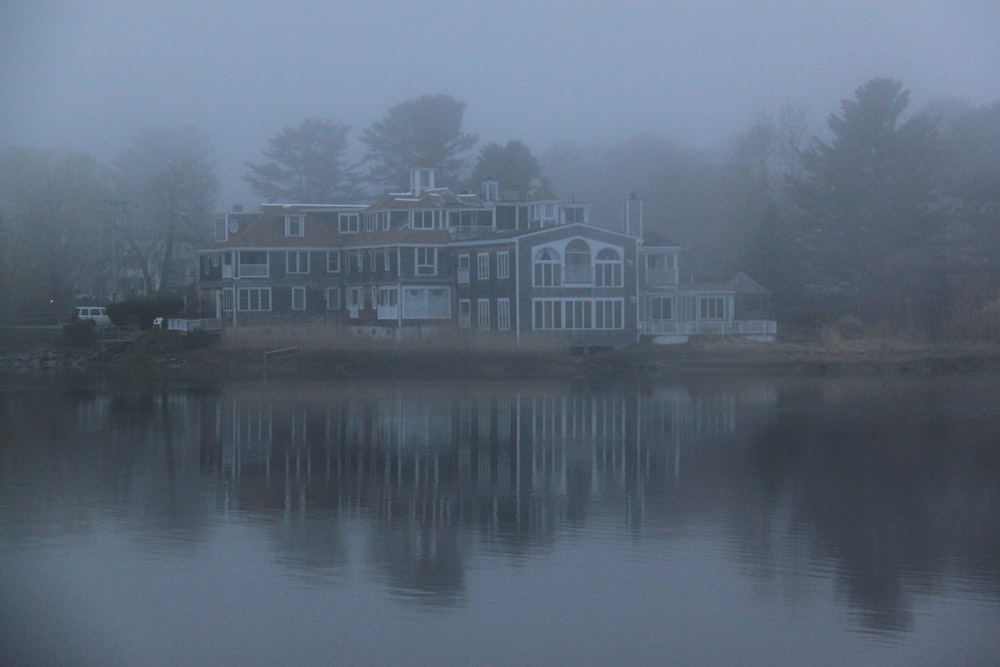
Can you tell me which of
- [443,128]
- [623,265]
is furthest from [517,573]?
[443,128]

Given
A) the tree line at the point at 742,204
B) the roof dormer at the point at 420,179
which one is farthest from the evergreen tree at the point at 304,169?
the roof dormer at the point at 420,179

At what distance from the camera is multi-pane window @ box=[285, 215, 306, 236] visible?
61.3 metres

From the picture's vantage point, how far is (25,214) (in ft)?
228

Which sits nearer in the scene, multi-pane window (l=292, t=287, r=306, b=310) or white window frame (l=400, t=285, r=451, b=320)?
white window frame (l=400, t=285, r=451, b=320)

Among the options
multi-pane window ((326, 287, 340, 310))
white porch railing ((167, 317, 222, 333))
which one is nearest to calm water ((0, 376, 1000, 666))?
white porch railing ((167, 317, 222, 333))

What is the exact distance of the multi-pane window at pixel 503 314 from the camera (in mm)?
54912

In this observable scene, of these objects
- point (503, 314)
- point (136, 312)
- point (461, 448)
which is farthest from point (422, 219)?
point (461, 448)

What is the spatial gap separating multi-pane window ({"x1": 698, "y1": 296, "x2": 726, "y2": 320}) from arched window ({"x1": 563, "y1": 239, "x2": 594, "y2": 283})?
20.2ft

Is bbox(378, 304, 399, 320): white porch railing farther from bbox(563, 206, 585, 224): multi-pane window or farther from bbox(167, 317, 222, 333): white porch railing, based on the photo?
bbox(563, 206, 585, 224): multi-pane window

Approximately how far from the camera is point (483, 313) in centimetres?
5656

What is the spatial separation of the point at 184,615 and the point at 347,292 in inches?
1907

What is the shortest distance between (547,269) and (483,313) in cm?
382

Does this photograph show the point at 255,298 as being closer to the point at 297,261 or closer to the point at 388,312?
the point at 297,261

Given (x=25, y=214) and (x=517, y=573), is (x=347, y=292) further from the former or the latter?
(x=517, y=573)
